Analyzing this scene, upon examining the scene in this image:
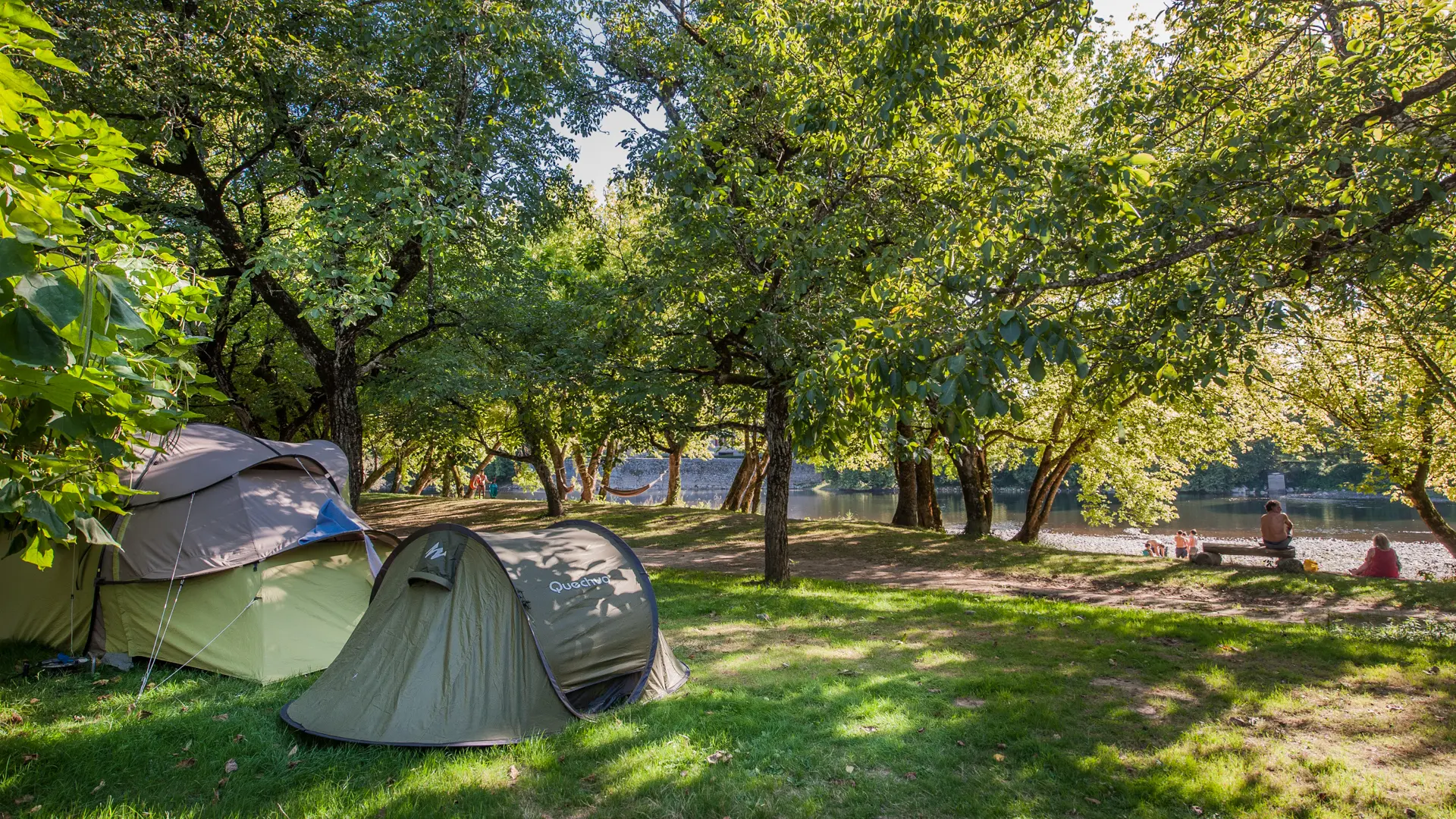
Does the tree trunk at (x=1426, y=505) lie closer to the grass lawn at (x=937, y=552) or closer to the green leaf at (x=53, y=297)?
the grass lawn at (x=937, y=552)

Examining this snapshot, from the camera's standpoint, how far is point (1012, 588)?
39.0 ft

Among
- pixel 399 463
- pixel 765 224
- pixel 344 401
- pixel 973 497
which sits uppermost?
pixel 765 224

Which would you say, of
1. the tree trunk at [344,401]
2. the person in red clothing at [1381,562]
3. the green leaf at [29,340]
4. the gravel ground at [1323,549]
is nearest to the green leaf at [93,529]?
the green leaf at [29,340]

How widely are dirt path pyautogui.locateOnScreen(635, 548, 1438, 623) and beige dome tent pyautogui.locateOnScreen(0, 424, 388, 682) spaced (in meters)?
6.57

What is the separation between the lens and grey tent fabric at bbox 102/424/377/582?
6.60 meters

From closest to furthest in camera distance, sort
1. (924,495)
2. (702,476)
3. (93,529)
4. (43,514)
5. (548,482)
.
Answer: (43,514) < (93,529) < (924,495) < (548,482) < (702,476)

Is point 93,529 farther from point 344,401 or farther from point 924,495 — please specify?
point 924,495

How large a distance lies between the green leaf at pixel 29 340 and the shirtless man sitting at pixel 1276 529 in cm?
1699

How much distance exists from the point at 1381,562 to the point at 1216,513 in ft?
136

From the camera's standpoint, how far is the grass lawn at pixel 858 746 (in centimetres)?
414

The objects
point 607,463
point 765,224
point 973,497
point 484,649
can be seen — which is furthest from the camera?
point 607,463

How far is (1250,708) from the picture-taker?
5.59 metres

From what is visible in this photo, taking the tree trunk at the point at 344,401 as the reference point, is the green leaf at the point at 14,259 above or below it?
below

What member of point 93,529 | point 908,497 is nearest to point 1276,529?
point 908,497
